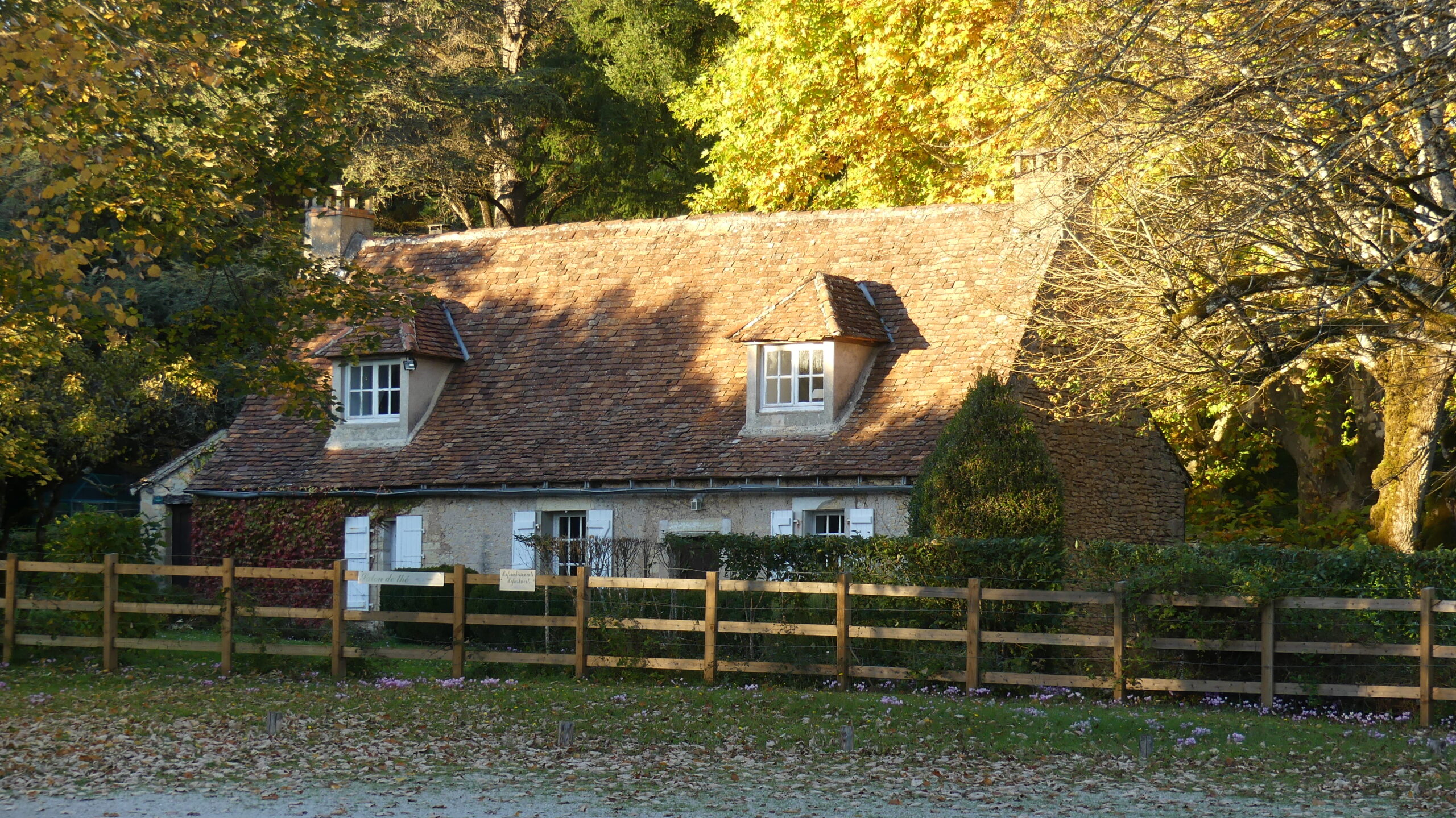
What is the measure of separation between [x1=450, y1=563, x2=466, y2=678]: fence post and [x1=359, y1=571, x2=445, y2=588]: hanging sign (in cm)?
24

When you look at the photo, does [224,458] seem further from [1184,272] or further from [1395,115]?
[1395,115]

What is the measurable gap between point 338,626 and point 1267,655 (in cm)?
1014

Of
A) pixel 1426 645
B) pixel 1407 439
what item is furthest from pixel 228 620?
pixel 1407 439

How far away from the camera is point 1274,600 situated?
14891 millimetres

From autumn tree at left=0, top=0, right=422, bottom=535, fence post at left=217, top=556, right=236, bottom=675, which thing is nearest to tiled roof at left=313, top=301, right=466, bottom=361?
autumn tree at left=0, top=0, right=422, bottom=535

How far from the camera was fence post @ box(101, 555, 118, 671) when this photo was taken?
17.7 metres

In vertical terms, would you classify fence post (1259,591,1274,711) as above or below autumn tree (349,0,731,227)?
below

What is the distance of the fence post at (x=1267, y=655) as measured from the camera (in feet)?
48.5

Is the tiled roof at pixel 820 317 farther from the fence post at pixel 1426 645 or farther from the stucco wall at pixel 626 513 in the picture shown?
the fence post at pixel 1426 645

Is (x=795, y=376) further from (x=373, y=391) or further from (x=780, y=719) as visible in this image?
(x=780, y=719)

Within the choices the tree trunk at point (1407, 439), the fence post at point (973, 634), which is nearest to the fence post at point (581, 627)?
the fence post at point (973, 634)

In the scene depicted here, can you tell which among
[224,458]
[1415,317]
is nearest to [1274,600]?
[1415,317]

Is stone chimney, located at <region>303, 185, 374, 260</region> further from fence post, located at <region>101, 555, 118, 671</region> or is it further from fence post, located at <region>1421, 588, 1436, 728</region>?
fence post, located at <region>1421, 588, 1436, 728</region>

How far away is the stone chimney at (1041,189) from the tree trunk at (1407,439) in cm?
434
